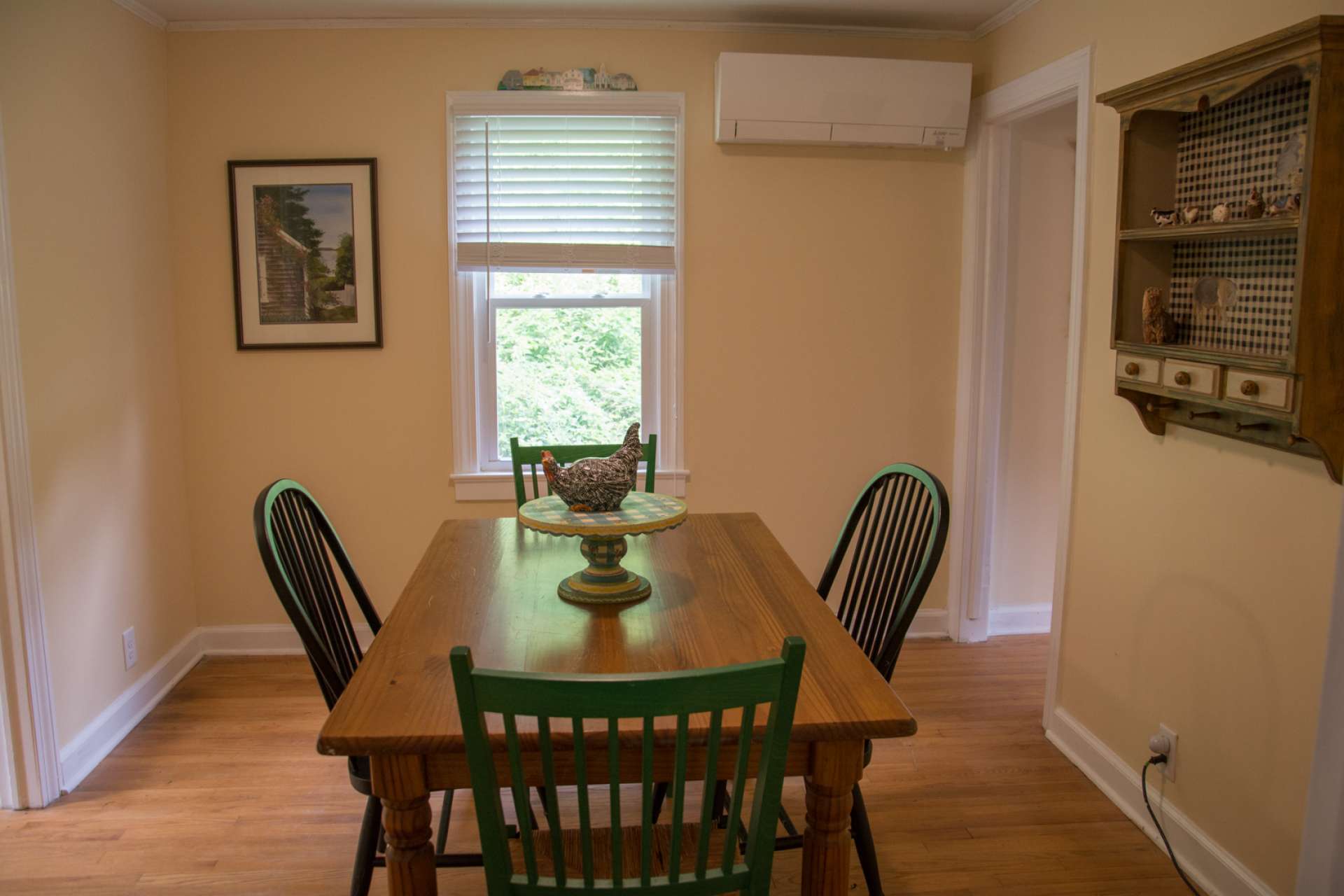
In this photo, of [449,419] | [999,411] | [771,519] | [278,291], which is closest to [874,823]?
[771,519]

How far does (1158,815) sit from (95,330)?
3365 mm

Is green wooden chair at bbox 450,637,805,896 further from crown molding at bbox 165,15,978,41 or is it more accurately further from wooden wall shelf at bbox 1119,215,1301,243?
crown molding at bbox 165,15,978,41

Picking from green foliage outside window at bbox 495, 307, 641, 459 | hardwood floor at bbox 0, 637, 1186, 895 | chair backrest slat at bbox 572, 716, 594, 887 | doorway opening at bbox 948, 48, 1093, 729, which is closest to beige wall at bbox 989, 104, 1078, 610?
doorway opening at bbox 948, 48, 1093, 729

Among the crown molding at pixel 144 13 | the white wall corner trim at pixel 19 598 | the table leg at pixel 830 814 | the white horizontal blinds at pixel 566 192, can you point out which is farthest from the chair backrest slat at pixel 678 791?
the crown molding at pixel 144 13

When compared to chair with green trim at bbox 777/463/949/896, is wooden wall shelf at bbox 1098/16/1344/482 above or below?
above

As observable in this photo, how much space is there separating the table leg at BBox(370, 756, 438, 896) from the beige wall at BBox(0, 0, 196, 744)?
1.81m

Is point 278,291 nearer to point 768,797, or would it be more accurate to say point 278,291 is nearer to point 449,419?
point 449,419

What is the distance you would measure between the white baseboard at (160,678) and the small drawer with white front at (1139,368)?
2.46 metres

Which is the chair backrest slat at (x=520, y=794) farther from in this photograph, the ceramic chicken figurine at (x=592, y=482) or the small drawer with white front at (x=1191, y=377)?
the small drawer with white front at (x=1191, y=377)

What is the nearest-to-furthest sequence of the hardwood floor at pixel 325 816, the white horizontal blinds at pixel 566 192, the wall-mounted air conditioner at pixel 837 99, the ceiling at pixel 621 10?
1. the hardwood floor at pixel 325 816
2. the ceiling at pixel 621 10
3. the wall-mounted air conditioner at pixel 837 99
4. the white horizontal blinds at pixel 566 192

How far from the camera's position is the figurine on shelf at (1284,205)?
1.98m

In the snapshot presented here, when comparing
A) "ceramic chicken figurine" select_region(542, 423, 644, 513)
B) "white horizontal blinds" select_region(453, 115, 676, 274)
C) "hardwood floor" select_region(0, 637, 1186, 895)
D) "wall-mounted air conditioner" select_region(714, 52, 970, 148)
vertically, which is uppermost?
"wall-mounted air conditioner" select_region(714, 52, 970, 148)

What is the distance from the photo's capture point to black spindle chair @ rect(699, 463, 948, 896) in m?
2.07

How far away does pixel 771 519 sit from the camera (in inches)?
153
